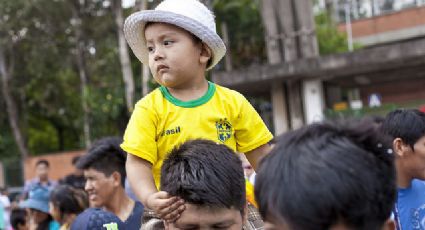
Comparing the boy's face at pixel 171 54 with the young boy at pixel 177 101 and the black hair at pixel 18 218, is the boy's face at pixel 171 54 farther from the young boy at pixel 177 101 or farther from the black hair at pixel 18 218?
the black hair at pixel 18 218

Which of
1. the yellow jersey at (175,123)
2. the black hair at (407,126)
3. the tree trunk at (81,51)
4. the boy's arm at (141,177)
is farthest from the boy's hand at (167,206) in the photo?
the tree trunk at (81,51)

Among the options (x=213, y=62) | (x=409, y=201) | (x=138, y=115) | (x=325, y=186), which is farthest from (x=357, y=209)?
(x=409, y=201)

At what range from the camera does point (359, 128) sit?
4.68ft

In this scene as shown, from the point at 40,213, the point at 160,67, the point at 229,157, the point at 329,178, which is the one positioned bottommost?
the point at 40,213

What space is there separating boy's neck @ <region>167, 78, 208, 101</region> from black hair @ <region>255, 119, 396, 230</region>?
3.93 feet

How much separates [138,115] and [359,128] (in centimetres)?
130

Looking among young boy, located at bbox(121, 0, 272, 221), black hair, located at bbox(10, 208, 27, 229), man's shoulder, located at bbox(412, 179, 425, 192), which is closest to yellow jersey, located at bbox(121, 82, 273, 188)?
young boy, located at bbox(121, 0, 272, 221)

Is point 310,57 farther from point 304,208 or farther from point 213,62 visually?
point 304,208

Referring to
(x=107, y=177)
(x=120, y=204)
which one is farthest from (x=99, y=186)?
(x=120, y=204)

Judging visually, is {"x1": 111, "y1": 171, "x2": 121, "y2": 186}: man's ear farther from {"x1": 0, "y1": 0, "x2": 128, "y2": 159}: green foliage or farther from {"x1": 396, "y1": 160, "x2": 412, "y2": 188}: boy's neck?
{"x1": 0, "y1": 0, "x2": 128, "y2": 159}: green foliage

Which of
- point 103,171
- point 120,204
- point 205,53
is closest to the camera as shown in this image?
point 205,53

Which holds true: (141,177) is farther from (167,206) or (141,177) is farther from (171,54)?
(171,54)

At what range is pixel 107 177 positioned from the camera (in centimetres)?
429

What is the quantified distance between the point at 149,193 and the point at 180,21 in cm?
70
